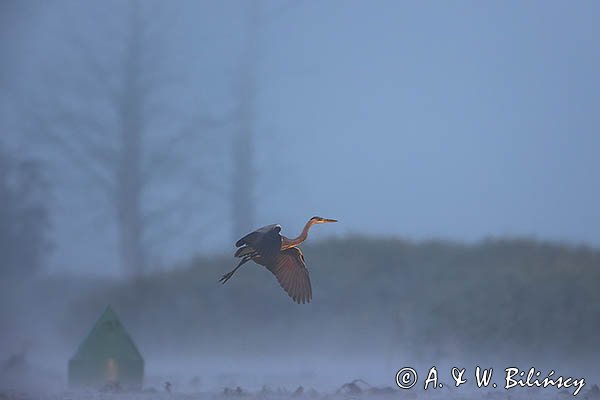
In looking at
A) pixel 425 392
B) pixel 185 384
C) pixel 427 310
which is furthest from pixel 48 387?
pixel 427 310

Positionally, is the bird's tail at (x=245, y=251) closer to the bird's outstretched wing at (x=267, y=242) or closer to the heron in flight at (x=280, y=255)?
the heron in flight at (x=280, y=255)

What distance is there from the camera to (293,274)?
923 centimetres

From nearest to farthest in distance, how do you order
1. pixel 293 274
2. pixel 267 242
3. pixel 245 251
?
pixel 267 242 < pixel 245 251 < pixel 293 274

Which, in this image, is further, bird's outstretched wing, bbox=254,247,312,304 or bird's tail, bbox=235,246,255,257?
bird's outstretched wing, bbox=254,247,312,304

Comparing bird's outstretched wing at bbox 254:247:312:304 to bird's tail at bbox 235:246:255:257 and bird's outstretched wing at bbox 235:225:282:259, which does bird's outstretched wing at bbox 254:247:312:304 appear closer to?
bird's tail at bbox 235:246:255:257

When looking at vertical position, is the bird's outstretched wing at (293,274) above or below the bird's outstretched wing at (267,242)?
below

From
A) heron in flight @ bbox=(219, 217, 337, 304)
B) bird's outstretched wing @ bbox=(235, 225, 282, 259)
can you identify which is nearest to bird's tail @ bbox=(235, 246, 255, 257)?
heron in flight @ bbox=(219, 217, 337, 304)

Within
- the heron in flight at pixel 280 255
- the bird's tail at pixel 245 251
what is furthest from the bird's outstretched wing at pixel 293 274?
the bird's tail at pixel 245 251

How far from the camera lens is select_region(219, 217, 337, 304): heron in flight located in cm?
861

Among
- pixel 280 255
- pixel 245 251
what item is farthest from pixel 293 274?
pixel 245 251

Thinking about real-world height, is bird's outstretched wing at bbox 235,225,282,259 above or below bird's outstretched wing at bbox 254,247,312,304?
above

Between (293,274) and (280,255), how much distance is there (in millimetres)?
212

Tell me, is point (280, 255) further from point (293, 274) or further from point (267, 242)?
point (267, 242)

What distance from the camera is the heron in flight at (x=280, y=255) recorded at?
861 centimetres
